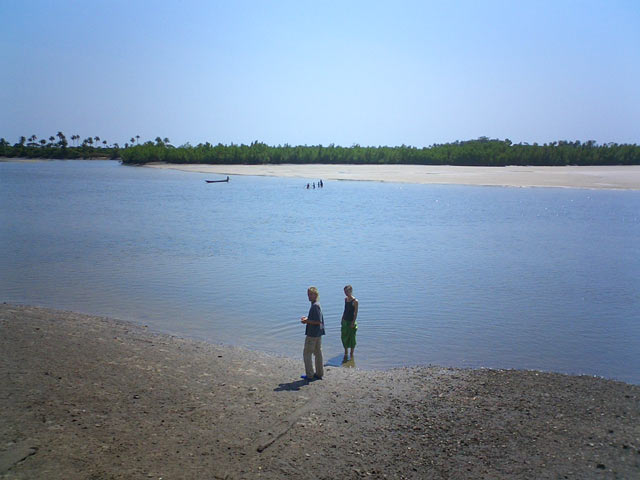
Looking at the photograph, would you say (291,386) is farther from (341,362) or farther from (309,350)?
(341,362)

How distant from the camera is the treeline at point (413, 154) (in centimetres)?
8512

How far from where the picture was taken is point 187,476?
5.24 metres

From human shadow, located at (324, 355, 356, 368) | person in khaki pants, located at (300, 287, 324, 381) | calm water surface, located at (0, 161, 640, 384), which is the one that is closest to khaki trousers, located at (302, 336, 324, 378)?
person in khaki pants, located at (300, 287, 324, 381)

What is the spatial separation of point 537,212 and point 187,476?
110 ft

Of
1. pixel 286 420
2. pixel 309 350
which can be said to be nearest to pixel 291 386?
pixel 309 350

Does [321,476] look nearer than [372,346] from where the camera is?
Yes

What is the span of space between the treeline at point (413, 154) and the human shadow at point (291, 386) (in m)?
85.0

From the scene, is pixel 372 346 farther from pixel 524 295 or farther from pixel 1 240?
pixel 1 240

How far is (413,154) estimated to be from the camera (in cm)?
9962

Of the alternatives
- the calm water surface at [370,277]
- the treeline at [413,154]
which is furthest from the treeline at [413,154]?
the calm water surface at [370,277]

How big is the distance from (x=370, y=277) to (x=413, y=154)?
85.9 metres

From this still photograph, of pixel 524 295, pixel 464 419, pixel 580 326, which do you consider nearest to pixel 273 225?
pixel 524 295

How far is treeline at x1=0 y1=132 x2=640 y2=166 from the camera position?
85125mm

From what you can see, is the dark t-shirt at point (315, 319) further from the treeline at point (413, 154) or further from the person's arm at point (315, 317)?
the treeline at point (413, 154)
